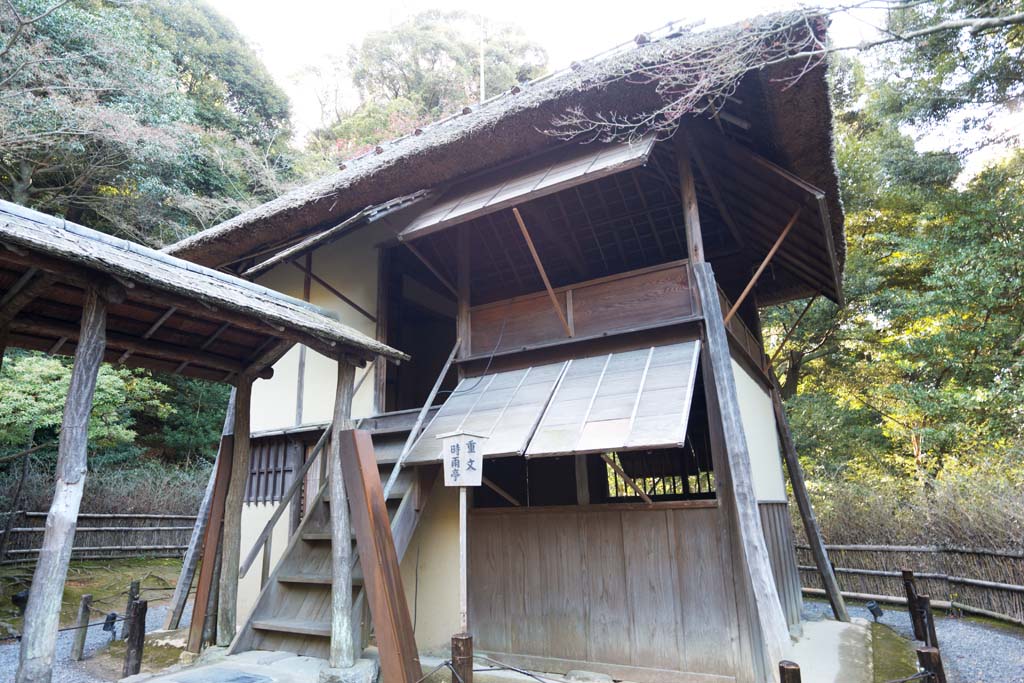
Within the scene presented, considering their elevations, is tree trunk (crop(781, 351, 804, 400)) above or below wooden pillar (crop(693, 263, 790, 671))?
above

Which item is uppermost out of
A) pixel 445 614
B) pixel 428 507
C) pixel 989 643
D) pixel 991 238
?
pixel 991 238

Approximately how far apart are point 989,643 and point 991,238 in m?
8.60

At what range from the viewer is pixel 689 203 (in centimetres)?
582

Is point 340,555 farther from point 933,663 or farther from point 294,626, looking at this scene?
point 933,663

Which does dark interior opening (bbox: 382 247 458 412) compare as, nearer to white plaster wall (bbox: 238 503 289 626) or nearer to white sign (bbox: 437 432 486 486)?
white plaster wall (bbox: 238 503 289 626)

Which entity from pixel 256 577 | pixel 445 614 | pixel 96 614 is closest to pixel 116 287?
pixel 445 614

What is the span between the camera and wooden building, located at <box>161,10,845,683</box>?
4961 mm

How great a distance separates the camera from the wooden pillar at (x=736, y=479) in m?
4.20

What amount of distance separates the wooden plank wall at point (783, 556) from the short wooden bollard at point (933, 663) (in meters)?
2.58

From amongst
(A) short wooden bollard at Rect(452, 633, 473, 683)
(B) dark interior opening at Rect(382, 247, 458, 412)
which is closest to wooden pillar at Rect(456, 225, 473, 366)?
(B) dark interior opening at Rect(382, 247, 458, 412)

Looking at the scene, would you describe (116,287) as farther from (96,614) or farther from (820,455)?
(820,455)

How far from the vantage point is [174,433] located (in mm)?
16109

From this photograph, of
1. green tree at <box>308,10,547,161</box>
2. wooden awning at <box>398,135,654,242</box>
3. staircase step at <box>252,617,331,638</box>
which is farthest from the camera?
green tree at <box>308,10,547,161</box>

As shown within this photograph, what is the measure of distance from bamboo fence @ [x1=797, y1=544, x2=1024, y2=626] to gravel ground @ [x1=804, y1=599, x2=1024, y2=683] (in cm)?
29
